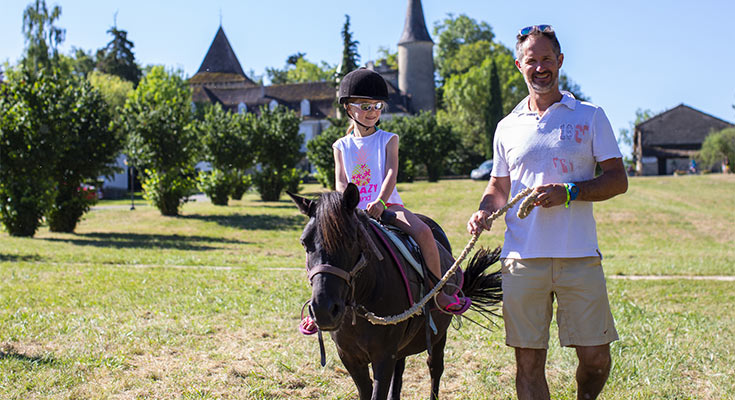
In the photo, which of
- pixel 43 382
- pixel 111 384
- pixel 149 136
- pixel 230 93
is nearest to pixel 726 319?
pixel 111 384

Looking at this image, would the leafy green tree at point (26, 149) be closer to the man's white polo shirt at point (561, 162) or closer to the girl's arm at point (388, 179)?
the girl's arm at point (388, 179)

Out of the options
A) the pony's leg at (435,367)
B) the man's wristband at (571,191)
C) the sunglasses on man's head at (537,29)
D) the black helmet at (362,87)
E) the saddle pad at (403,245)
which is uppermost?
the sunglasses on man's head at (537,29)

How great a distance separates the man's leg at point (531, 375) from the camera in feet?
11.7

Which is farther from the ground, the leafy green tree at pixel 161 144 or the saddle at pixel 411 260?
the leafy green tree at pixel 161 144

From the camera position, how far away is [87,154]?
20156 mm

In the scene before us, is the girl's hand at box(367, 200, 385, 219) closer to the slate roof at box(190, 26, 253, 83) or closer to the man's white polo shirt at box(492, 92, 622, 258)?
the man's white polo shirt at box(492, 92, 622, 258)

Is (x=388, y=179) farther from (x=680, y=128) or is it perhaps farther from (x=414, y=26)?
(x=680, y=128)

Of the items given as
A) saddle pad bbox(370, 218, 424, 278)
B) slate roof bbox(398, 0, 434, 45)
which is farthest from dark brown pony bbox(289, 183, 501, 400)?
slate roof bbox(398, 0, 434, 45)

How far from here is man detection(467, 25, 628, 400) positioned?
3.48 m

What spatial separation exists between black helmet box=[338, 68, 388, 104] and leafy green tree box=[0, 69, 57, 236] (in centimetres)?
1707

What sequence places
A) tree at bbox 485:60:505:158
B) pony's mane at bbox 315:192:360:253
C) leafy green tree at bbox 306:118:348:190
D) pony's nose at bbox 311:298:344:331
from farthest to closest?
tree at bbox 485:60:505:158
leafy green tree at bbox 306:118:348:190
pony's mane at bbox 315:192:360:253
pony's nose at bbox 311:298:344:331

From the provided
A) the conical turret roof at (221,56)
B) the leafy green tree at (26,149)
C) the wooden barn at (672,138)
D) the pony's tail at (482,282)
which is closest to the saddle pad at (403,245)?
the pony's tail at (482,282)

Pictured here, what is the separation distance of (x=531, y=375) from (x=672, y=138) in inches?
2949

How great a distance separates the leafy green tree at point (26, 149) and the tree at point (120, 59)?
5227 cm
